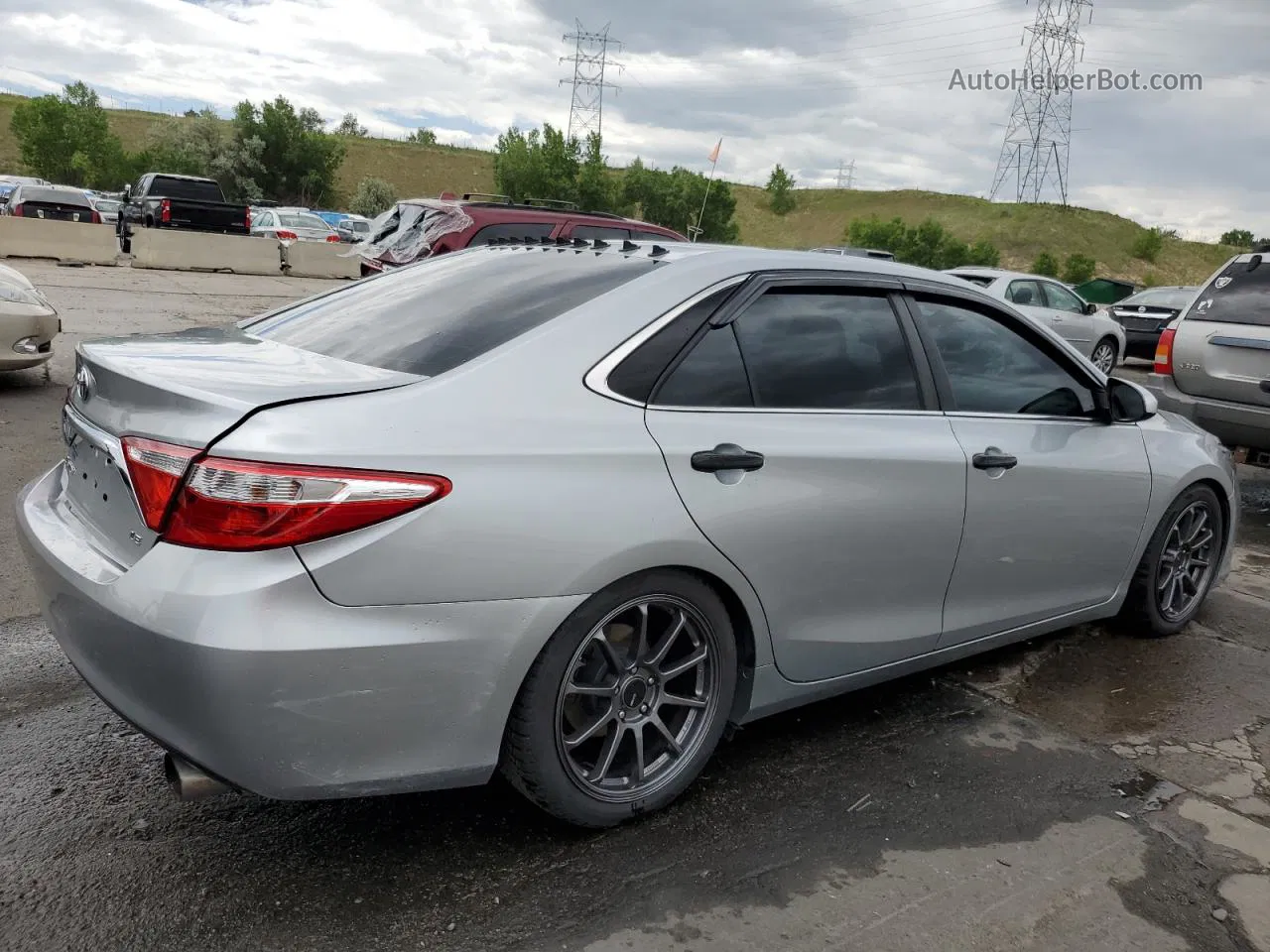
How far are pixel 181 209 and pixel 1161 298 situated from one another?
20098 millimetres

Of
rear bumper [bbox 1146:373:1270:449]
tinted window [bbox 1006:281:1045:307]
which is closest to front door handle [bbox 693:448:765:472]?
rear bumper [bbox 1146:373:1270:449]

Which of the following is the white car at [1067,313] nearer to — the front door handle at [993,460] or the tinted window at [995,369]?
the tinted window at [995,369]

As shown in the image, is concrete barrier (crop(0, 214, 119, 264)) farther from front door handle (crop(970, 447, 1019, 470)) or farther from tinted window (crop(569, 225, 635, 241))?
front door handle (crop(970, 447, 1019, 470))

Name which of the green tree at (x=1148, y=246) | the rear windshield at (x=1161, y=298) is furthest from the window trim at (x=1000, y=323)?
the green tree at (x=1148, y=246)

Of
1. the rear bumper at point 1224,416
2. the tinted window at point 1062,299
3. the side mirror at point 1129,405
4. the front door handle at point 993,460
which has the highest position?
the side mirror at point 1129,405

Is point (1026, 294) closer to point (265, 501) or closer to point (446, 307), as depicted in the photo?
point (446, 307)

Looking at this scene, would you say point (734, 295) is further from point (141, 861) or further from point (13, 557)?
point (13, 557)

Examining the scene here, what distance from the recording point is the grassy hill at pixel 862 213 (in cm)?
9569

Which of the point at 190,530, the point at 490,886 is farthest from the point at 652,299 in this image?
the point at 490,886

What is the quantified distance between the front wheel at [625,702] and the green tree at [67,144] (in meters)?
91.4

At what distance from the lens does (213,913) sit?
242 centimetres

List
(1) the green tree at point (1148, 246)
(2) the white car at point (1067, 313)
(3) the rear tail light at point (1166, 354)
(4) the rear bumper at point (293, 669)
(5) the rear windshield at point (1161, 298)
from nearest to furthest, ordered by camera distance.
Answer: (4) the rear bumper at point (293, 669) < (3) the rear tail light at point (1166, 354) < (2) the white car at point (1067, 313) < (5) the rear windshield at point (1161, 298) < (1) the green tree at point (1148, 246)

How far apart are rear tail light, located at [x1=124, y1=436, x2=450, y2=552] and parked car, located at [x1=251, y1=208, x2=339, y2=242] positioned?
2735cm

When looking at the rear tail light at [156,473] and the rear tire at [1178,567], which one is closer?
the rear tail light at [156,473]
